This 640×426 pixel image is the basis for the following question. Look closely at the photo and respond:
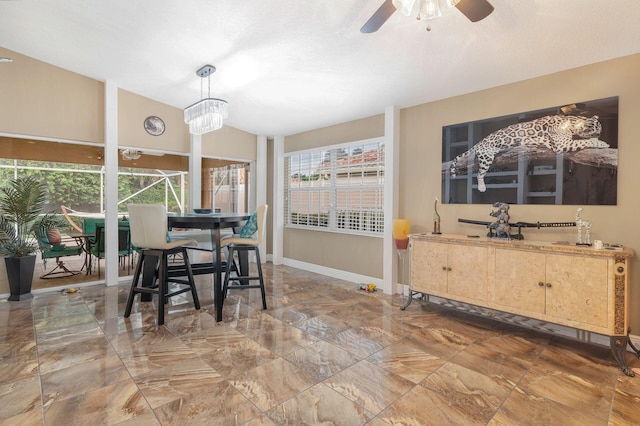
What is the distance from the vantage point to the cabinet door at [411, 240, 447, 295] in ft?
10.7

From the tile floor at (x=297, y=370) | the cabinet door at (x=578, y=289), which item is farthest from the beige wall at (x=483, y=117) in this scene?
the tile floor at (x=297, y=370)

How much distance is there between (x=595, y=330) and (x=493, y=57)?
7.57ft

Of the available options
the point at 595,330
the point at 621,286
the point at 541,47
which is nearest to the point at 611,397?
the point at 595,330

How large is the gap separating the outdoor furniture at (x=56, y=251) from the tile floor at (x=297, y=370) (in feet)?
3.60

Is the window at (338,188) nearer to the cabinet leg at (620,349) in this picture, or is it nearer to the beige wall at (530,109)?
the beige wall at (530,109)

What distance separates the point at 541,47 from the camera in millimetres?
2590

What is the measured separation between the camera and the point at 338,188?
4816mm

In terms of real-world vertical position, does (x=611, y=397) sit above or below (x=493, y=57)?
below

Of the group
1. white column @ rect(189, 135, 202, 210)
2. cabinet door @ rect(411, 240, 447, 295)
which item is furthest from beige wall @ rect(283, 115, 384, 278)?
white column @ rect(189, 135, 202, 210)

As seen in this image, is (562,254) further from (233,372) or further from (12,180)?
(12,180)

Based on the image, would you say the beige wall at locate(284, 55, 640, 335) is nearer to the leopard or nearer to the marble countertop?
the leopard

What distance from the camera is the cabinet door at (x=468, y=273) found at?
2.96 m

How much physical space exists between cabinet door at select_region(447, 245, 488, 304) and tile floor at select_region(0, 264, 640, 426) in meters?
0.31

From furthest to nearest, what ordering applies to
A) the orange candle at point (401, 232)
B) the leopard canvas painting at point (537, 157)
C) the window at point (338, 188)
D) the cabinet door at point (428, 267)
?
the window at point (338, 188)
the orange candle at point (401, 232)
the cabinet door at point (428, 267)
the leopard canvas painting at point (537, 157)
